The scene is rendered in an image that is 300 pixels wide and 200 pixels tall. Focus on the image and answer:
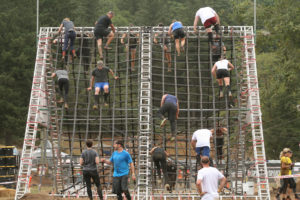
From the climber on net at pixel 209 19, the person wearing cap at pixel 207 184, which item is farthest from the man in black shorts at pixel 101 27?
the person wearing cap at pixel 207 184

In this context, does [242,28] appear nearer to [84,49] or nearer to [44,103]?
[84,49]

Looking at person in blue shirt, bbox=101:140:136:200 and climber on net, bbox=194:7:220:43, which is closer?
person in blue shirt, bbox=101:140:136:200

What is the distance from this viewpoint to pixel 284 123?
32.6 m

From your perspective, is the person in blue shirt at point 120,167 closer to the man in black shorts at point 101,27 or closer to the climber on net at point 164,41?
the man in black shorts at point 101,27

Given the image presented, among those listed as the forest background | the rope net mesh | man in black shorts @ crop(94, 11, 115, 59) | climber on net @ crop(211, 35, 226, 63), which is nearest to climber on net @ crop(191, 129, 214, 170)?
the rope net mesh

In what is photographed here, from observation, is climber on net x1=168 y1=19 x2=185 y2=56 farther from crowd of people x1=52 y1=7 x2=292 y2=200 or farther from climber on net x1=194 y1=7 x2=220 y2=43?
climber on net x1=194 y1=7 x2=220 y2=43

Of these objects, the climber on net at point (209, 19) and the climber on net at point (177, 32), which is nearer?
the climber on net at point (177, 32)

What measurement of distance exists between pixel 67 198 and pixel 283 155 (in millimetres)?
6245

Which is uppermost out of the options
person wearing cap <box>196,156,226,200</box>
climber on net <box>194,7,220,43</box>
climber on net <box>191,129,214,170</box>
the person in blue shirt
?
climber on net <box>194,7,220,43</box>

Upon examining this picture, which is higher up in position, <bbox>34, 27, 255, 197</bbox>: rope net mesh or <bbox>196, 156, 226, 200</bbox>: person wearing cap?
<bbox>34, 27, 255, 197</bbox>: rope net mesh

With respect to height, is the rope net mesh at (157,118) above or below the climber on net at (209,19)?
below

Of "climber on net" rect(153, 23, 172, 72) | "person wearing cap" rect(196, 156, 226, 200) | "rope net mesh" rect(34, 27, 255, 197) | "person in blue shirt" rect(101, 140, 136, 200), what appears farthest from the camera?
"climber on net" rect(153, 23, 172, 72)

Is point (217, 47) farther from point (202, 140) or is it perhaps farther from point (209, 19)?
point (202, 140)

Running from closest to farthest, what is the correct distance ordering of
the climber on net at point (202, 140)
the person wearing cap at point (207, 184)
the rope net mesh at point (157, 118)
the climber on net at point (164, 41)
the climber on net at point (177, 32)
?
the person wearing cap at point (207, 184) < the climber on net at point (202, 140) < the rope net mesh at point (157, 118) < the climber on net at point (177, 32) < the climber on net at point (164, 41)
